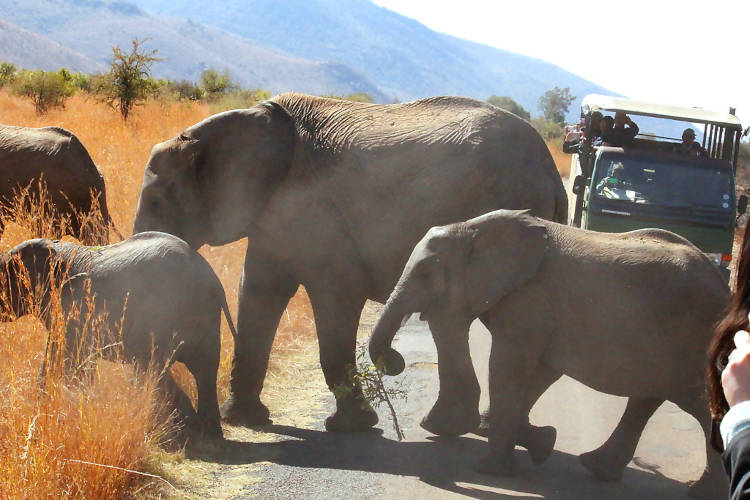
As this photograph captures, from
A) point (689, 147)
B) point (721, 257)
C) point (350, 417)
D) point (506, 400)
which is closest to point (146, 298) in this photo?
point (350, 417)

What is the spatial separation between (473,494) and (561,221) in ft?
7.08

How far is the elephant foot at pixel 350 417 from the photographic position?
6.45m

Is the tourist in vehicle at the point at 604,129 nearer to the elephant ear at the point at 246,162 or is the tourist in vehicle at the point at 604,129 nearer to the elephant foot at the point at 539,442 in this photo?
the elephant ear at the point at 246,162

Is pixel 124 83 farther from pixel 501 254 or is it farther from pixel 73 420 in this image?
pixel 73 420

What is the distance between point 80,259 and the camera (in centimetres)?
591

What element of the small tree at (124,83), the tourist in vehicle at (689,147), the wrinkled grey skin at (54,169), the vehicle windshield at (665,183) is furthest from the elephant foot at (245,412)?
the small tree at (124,83)

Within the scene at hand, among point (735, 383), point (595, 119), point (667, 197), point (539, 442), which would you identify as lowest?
point (539, 442)

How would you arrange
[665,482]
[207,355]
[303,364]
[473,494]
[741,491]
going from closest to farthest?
1. [741,491]
2. [473,494]
3. [665,482]
4. [207,355]
5. [303,364]

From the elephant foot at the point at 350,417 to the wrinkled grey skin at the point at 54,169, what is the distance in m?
4.53

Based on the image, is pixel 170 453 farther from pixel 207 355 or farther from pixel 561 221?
pixel 561 221

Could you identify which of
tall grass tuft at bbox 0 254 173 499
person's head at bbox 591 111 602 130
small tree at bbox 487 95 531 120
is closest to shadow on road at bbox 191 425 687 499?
tall grass tuft at bbox 0 254 173 499

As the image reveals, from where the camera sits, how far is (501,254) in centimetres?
560

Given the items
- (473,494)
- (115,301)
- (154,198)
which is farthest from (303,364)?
(473,494)

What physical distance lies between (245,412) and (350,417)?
78 cm
